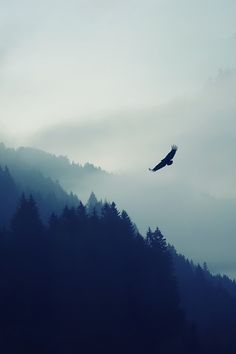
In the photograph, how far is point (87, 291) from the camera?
6241 centimetres

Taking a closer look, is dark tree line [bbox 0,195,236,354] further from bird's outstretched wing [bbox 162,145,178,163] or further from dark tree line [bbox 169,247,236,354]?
bird's outstretched wing [bbox 162,145,178,163]

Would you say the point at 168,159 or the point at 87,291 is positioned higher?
the point at 168,159

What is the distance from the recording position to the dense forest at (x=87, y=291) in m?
55.9

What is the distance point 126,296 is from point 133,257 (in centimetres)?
759

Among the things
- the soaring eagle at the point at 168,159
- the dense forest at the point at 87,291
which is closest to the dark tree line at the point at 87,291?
the dense forest at the point at 87,291

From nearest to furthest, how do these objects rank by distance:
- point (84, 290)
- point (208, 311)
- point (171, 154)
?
1. point (171, 154)
2. point (84, 290)
3. point (208, 311)

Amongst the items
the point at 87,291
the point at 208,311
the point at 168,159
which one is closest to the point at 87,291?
the point at 87,291

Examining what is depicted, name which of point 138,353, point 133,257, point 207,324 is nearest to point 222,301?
point 207,324

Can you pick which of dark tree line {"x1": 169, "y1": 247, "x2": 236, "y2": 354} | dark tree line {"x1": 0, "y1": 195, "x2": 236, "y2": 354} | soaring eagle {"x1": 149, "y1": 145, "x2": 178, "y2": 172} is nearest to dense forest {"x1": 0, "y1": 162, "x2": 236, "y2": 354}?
dark tree line {"x1": 0, "y1": 195, "x2": 236, "y2": 354}

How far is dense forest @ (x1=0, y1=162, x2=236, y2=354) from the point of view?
5591 cm

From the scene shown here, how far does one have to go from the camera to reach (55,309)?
58.2 meters

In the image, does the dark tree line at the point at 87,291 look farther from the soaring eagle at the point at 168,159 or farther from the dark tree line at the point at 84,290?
the soaring eagle at the point at 168,159

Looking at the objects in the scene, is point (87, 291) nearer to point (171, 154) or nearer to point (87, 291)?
point (87, 291)

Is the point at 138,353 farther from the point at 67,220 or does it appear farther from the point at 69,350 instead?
the point at 67,220
